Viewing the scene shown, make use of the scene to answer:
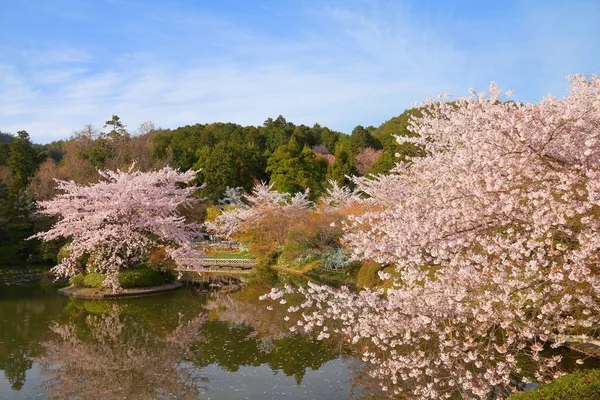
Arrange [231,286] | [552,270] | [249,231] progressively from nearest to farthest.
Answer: [552,270] < [231,286] < [249,231]

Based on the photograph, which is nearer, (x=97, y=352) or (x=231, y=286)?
(x=97, y=352)

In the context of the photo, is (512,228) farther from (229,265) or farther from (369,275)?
(229,265)

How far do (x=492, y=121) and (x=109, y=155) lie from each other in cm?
4132

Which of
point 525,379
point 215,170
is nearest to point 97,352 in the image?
point 525,379

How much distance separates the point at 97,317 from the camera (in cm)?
1460

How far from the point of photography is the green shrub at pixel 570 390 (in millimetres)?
4785

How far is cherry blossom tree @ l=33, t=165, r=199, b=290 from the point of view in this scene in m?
18.5

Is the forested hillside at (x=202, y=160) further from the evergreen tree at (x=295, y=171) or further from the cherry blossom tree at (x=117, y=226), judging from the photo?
the cherry blossom tree at (x=117, y=226)

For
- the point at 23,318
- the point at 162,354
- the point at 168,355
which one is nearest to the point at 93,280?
the point at 23,318

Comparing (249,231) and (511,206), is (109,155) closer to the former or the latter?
(249,231)

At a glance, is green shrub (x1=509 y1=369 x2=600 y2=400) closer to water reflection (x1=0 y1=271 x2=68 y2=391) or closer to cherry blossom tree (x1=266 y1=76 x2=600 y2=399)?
cherry blossom tree (x1=266 y1=76 x2=600 y2=399)

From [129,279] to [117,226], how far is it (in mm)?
1998

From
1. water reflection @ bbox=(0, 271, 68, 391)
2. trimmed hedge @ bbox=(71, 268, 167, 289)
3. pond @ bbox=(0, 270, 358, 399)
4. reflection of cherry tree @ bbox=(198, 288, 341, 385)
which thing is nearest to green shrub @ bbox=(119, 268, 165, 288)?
trimmed hedge @ bbox=(71, 268, 167, 289)

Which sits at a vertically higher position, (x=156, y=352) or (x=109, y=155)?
(x=109, y=155)
